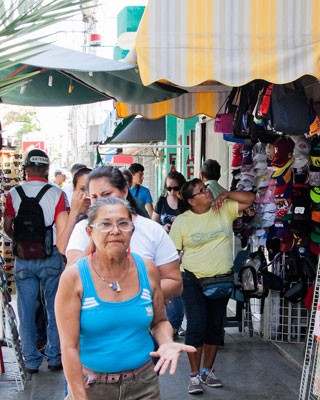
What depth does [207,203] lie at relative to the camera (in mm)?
7039

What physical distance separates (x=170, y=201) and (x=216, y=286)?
292 centimetres

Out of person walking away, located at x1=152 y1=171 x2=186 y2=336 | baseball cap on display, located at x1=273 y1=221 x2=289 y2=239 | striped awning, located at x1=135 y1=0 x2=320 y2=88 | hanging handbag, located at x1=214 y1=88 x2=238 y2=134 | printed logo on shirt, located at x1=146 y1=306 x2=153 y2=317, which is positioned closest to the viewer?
printed logo on shirt, located at x1=146 y1=306 x2=153 y2=317

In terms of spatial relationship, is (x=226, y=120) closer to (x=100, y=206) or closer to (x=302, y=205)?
(x=302, y=205)

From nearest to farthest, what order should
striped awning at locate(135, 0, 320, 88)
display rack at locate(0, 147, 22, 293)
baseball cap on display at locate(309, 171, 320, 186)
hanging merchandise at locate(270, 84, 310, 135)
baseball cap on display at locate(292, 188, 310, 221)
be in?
striped awning at locate(135, 0, 320, 88), hanging merchandise at locate(270, 84, 310, 135), baseball cap on display at locate(309, 171, 320, 186), baseball cap on display at locate(292, 188, 310, 221), display rack at locate(0, 147, 22, 293)

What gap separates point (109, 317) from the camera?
362 cm

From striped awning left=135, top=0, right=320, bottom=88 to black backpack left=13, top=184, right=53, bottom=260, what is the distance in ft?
7.36

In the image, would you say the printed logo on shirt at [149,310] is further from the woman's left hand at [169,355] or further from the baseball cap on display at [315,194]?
the baseball cap on display at [315,194]

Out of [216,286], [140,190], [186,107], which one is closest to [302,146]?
[216,286]

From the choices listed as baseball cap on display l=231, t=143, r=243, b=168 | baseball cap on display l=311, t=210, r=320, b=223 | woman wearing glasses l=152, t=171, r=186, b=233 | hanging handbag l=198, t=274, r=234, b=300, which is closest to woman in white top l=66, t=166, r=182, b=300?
hanging handbag l=198, t=274, r=234, b=300

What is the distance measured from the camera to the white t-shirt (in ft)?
14.4

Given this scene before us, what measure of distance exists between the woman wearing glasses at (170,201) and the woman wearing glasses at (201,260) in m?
2.44

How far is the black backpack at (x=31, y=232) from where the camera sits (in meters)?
7.43

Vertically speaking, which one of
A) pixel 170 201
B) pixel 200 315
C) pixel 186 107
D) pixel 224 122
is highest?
pixel 186 107

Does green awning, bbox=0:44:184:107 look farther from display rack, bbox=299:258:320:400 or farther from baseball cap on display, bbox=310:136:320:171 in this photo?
display rack, bbox=299:258:320:400
